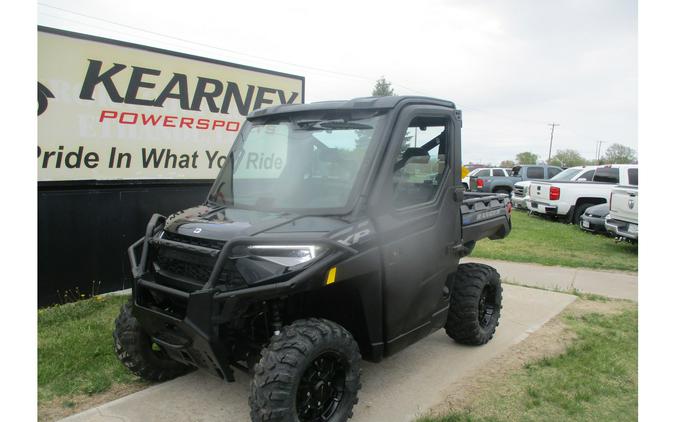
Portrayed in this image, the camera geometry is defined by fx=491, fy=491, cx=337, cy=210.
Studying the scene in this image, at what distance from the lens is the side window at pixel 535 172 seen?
74.7ft

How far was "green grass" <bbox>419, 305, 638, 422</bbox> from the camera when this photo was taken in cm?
358

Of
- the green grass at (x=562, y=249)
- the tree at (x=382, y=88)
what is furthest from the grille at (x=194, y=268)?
the tree at (x=382, y=88)

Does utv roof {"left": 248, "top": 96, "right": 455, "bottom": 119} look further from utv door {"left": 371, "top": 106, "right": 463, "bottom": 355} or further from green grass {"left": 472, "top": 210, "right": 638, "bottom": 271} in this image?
green grass {"left": 472, "top": 210, "right": 638, "bottom": 271}

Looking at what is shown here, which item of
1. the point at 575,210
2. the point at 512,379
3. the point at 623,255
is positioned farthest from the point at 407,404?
the point at 575,210

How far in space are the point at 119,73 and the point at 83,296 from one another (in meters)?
2.93

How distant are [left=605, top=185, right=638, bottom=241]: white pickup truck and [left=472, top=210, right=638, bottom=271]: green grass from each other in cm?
51

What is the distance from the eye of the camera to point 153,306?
11.0ft

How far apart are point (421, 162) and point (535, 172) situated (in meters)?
20.9

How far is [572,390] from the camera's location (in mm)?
3947

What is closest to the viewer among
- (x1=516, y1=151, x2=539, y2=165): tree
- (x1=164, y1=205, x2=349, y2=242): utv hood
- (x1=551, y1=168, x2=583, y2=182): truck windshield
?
(x1=164, y1=205, x2=349, y2=242): utv hood

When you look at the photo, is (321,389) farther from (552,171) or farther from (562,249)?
(552,171)

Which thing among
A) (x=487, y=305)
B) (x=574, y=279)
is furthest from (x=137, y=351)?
(x=574, y=279)

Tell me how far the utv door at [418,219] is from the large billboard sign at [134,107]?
430cm

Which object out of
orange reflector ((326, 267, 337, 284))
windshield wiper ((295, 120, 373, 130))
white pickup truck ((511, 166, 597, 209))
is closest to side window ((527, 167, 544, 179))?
white pickup truck ((511, 166, 597, 209))
